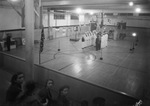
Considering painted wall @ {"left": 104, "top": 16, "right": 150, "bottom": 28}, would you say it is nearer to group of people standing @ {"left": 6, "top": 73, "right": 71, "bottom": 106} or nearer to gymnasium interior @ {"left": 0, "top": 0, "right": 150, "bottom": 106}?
gymnasium interior @ {"left": 0, "top": 0, "right": 150, "bottom": 106}

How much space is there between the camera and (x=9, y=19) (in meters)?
13.5

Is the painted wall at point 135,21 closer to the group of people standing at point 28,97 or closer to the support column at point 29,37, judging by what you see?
the support column at point 29,37

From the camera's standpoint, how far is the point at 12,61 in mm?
6520

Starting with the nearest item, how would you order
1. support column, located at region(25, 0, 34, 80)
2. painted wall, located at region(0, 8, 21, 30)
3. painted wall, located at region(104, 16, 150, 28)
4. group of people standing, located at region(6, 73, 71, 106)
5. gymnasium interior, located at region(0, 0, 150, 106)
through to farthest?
group of people standing, located at region(6, 73, 71, 106) → gymnasium interior, located at region(0, 0, 150, 106) → support column, located at region(25, 0, 34, 80) → painted wall, located at region(0, 8, 21, 30) → painted wall, located at region(104, 16, 150, 28)

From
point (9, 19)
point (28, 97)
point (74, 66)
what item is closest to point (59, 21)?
point (9, 19)

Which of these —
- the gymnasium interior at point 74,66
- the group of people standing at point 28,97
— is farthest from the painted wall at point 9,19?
the group of people standing at point 28,97

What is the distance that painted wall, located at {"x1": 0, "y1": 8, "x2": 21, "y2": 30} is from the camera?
507 inches

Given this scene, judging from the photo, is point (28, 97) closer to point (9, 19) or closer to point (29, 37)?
point (29, 37)

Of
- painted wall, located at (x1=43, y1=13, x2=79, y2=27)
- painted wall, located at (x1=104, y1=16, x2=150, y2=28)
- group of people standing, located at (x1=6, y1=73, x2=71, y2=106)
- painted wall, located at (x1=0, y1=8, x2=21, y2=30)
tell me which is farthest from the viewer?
painted wall, located at (x1=104, y1=16, x2=150, y2=28)

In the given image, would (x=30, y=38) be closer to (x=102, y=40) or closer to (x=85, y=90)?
(x=85, y=90)

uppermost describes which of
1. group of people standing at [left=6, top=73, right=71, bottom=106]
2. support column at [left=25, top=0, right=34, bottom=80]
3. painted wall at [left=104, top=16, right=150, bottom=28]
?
painted wall at [left=104, top=16, right=150, bottom=28]

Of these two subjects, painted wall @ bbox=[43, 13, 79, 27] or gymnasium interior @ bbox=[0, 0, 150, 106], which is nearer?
gymnasium interior @ bbox=[0, 0, 150, 106]

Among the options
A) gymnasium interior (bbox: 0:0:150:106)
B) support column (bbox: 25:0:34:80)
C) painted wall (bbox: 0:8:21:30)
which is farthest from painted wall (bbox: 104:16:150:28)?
support column (bbox: 25:0:34:80)

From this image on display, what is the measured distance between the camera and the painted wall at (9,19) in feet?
42.2
